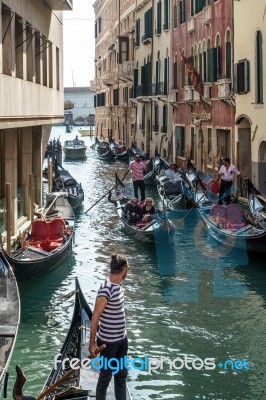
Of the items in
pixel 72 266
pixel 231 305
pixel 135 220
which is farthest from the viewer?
pixel 135 220

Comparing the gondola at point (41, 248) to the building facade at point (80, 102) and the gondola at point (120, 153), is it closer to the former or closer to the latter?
the gondola at point (120, 153)

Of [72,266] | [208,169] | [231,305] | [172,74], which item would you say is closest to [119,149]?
[172,74]

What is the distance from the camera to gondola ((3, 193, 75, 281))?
8.77m

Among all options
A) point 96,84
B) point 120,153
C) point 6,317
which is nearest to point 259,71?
point 6,317

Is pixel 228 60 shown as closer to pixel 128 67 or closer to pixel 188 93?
pixel 188 93

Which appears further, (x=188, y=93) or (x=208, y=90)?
(x=188, y=93)

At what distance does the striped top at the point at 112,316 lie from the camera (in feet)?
14.7

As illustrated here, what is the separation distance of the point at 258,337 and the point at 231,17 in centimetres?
1025

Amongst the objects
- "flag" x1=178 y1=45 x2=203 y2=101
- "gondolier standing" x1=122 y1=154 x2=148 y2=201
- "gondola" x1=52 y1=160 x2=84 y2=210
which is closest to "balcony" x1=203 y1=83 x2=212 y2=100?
"flag" x1=178 y1=45 x2=203 y2=101

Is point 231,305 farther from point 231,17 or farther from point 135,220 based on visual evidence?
point 231,17

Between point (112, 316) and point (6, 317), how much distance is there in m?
1.74

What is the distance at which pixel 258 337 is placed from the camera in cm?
720

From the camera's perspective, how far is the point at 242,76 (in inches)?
587

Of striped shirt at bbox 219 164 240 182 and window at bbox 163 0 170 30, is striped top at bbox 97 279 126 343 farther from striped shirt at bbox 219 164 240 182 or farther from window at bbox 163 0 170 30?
window at bbox 163 0 170 30
